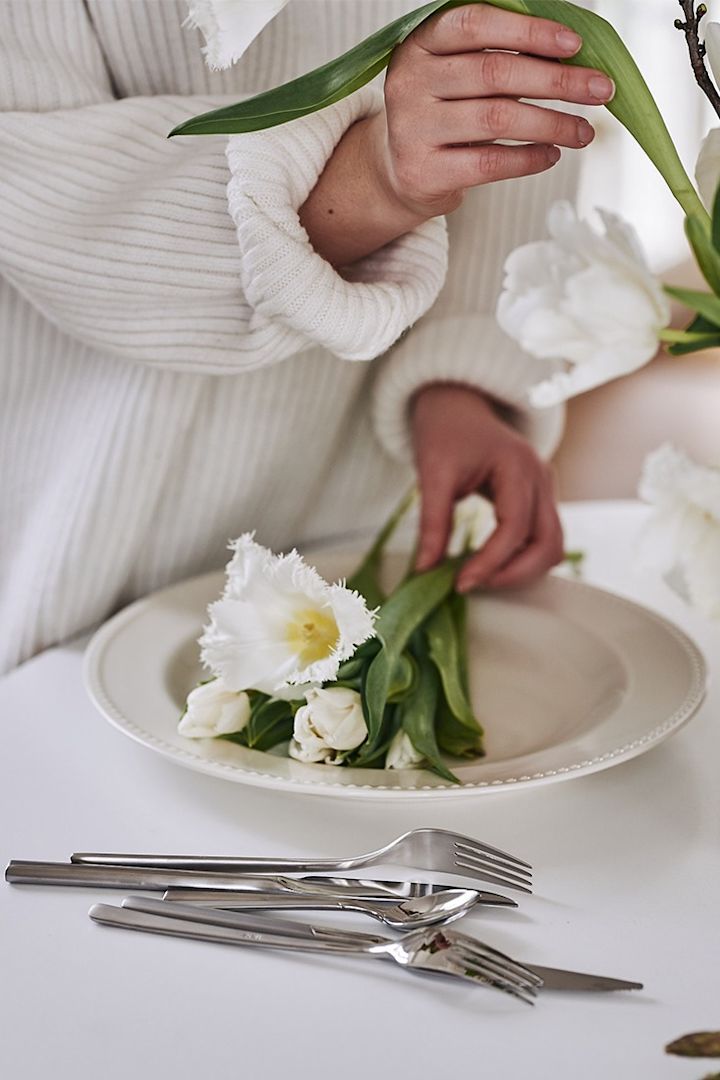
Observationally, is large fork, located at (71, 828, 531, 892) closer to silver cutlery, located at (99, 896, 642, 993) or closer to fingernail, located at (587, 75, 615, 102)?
silver cutlery, located at (99, 896, 642, 993)

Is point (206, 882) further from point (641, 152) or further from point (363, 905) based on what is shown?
point (641, 152)

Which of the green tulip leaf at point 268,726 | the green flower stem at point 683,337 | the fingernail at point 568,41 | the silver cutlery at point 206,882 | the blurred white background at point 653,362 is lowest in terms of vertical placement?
the silver cutlery at point 206,882

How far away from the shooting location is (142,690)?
63 centimetres

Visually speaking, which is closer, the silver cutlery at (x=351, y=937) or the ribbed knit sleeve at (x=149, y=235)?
the silver cutlery at (x=351, y=937)

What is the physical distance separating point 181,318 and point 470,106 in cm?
25

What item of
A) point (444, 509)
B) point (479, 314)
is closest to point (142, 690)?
point (444, 509)

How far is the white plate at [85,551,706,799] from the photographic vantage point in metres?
0.53

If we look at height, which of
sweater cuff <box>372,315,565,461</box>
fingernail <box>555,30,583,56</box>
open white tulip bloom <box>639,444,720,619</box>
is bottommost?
open white tulip bloom <box>639,444,720,619</box>

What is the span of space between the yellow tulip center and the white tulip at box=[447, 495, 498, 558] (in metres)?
0.28

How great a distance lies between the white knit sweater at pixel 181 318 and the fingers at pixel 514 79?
0.42 ft

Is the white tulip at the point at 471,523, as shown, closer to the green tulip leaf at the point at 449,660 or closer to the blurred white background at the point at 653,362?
the green tulip leaf at the point at 449,660

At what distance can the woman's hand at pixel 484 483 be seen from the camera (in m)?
0.78

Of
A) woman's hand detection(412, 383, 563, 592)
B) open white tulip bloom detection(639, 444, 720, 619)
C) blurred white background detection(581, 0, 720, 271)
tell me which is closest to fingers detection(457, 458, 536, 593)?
woman's hand detection(412, 383, 563, 592)

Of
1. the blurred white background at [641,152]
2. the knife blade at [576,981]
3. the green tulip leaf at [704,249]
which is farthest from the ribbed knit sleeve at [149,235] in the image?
the blurred white background at [641,152]
